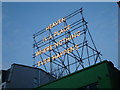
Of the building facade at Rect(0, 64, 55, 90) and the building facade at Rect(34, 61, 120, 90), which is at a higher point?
the building facade at Rect(0, 64, 55, 90)

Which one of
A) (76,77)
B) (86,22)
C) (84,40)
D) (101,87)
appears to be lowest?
(101,87)

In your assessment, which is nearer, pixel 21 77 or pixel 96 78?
pixel 96 78

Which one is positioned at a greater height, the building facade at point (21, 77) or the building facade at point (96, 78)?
the building facade at point (21, 77)

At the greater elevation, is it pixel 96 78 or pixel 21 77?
pixel 21 77

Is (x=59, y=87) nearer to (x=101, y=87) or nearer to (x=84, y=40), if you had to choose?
(x=101, y=87)

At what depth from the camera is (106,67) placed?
59.4 ft

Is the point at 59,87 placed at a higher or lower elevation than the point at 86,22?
lower

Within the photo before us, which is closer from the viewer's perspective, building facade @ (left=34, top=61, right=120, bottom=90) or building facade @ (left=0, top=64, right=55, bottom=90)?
building facade @ (left=34, top=61, right=120, bottom=90)

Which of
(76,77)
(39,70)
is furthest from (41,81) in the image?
(76,77)

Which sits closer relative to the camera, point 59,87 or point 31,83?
point 59,87

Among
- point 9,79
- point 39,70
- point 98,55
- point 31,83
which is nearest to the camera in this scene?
point 98,55

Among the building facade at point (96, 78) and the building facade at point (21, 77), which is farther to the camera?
the building facade at point (21, 77)

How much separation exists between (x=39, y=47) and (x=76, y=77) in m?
13.5

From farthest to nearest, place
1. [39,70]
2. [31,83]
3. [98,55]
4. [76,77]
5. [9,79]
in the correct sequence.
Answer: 1. [39,70]
2. [31,83]
3. [9,79]
4. [98,55]
5. [76,77]
